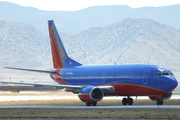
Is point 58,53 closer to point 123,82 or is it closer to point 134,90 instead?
point 123,82

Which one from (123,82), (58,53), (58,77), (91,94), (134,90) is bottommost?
(91,94)

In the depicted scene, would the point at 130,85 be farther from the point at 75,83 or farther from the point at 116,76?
the point at 75,83

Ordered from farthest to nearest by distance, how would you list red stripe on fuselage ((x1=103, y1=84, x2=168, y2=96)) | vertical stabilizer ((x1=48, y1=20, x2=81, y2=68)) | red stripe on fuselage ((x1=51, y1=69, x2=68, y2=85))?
1. vertical stabilizer ((x1=48, y1=20, x2=81, y2=68))
2. red stripe on fuselage ((x1=51, y1=69, x2=68, y2=85))
3. red stripe on fuselage ((x1=103, y1=84, x2=168, y2=96))

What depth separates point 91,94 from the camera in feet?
122

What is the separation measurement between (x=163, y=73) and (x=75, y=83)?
11405 millimetres

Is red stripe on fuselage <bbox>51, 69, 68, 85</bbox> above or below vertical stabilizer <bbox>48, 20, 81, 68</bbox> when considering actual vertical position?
below

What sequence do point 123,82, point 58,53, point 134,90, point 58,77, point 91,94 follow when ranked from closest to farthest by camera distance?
point 91,94
point 134,90
point 123,82
point 58,77
point 58,53

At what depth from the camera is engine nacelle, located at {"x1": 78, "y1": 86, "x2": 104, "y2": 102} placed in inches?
1464

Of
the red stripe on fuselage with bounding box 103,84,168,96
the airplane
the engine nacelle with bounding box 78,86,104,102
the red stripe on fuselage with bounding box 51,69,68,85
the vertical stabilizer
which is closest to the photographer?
the airplane

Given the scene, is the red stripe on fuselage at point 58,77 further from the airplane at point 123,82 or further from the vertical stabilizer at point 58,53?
the airplane at point 123,82

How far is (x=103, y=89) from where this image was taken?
3891cm

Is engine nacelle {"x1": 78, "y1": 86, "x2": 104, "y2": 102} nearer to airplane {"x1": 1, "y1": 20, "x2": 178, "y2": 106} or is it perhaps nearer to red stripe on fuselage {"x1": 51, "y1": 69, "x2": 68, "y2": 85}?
airplane {"x1": 1, "y1": 20, "x2": 178, "y2": 106}

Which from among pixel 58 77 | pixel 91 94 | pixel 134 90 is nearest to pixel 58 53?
pixel 58 77

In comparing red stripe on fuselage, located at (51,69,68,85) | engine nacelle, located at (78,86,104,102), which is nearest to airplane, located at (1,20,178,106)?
engine nacelle, located at (78,86,104,102)
